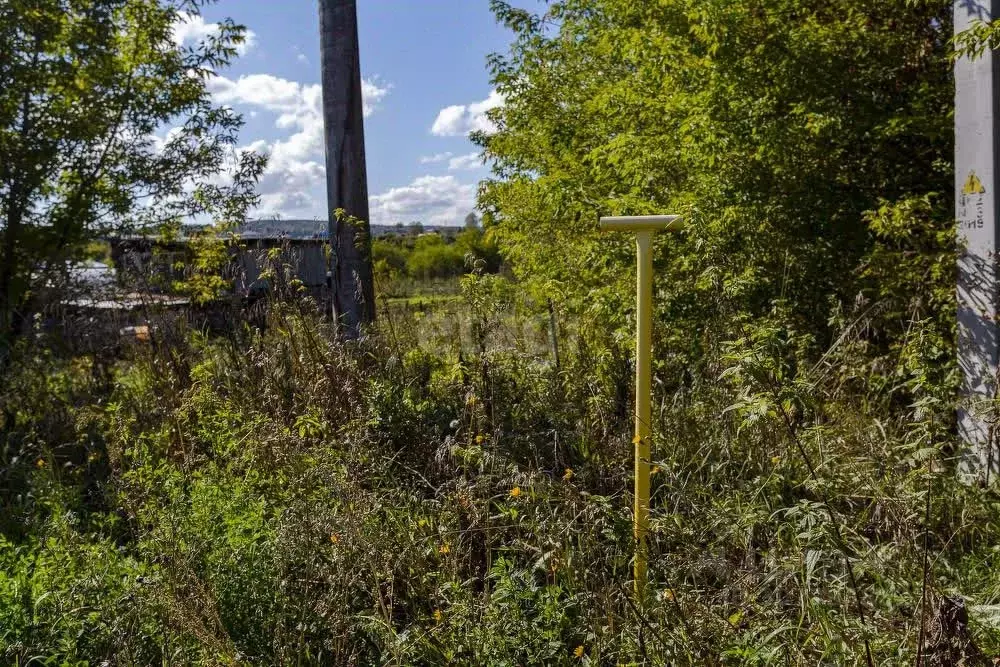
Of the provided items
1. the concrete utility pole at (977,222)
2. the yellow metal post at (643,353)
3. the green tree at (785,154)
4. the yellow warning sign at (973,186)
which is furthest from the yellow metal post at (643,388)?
the yellow warning sign at (973,186)

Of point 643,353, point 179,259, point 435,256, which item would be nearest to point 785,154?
point 643,353

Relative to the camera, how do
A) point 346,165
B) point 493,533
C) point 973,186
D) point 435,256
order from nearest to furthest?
1. point 493,533
2. point 973,186
3. point 346,165
4. point 435,256

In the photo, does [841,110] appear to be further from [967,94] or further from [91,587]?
[91,587]

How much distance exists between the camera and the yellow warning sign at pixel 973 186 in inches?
148

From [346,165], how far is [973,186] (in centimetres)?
382

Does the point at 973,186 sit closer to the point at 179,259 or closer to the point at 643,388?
the point at 643,388

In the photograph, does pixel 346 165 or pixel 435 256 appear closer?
pixel 346 165

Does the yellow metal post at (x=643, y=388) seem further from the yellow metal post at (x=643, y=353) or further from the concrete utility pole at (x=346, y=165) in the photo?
the concrete utility pole at (x=346, y=165)

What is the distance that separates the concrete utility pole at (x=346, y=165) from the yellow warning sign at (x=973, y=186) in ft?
11.7

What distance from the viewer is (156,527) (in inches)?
125

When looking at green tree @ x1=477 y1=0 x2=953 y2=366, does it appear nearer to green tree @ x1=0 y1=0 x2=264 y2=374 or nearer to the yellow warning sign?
the yellow warning sign

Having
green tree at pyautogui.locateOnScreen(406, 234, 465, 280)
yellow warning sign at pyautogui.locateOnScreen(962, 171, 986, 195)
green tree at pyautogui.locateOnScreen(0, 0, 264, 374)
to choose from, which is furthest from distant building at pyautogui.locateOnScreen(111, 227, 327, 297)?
green tree at pyautogui.locateOnScreen(406, 234, 465, 280)

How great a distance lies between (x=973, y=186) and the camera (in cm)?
379

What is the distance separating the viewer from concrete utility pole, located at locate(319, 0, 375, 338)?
17.5 feet
